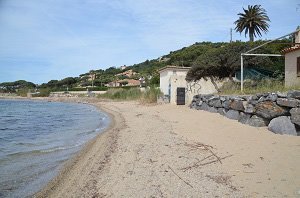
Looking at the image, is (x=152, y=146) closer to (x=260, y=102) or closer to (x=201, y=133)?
(x=201, y=133)

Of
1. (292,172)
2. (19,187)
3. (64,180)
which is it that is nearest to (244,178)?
(292,172)

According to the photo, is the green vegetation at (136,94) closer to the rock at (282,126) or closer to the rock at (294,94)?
the rock at (282,126)

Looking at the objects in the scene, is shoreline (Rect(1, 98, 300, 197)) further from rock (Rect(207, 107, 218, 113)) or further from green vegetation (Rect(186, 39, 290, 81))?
green vegetation (Rect(186, 39, 290, 81))

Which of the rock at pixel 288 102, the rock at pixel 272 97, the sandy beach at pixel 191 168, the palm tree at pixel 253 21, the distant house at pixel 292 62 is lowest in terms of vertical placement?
the sandy beach at pixel 191 168

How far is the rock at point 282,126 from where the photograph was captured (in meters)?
8.24

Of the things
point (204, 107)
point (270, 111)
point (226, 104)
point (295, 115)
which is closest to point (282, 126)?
point (295, 115)

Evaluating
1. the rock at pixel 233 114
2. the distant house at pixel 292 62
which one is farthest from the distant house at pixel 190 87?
the rock at pixel 233 114

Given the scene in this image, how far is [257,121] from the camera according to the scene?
9898 millimetres

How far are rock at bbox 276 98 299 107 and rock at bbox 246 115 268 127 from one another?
104 cm

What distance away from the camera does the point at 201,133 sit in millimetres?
10281

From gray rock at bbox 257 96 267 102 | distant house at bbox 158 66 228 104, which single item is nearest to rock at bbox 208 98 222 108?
gray rock at bbox 257 96 267 102

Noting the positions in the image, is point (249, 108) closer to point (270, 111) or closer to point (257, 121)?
point (257, 121)

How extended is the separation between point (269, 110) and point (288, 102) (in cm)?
79

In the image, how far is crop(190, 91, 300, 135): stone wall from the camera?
8.27 m
